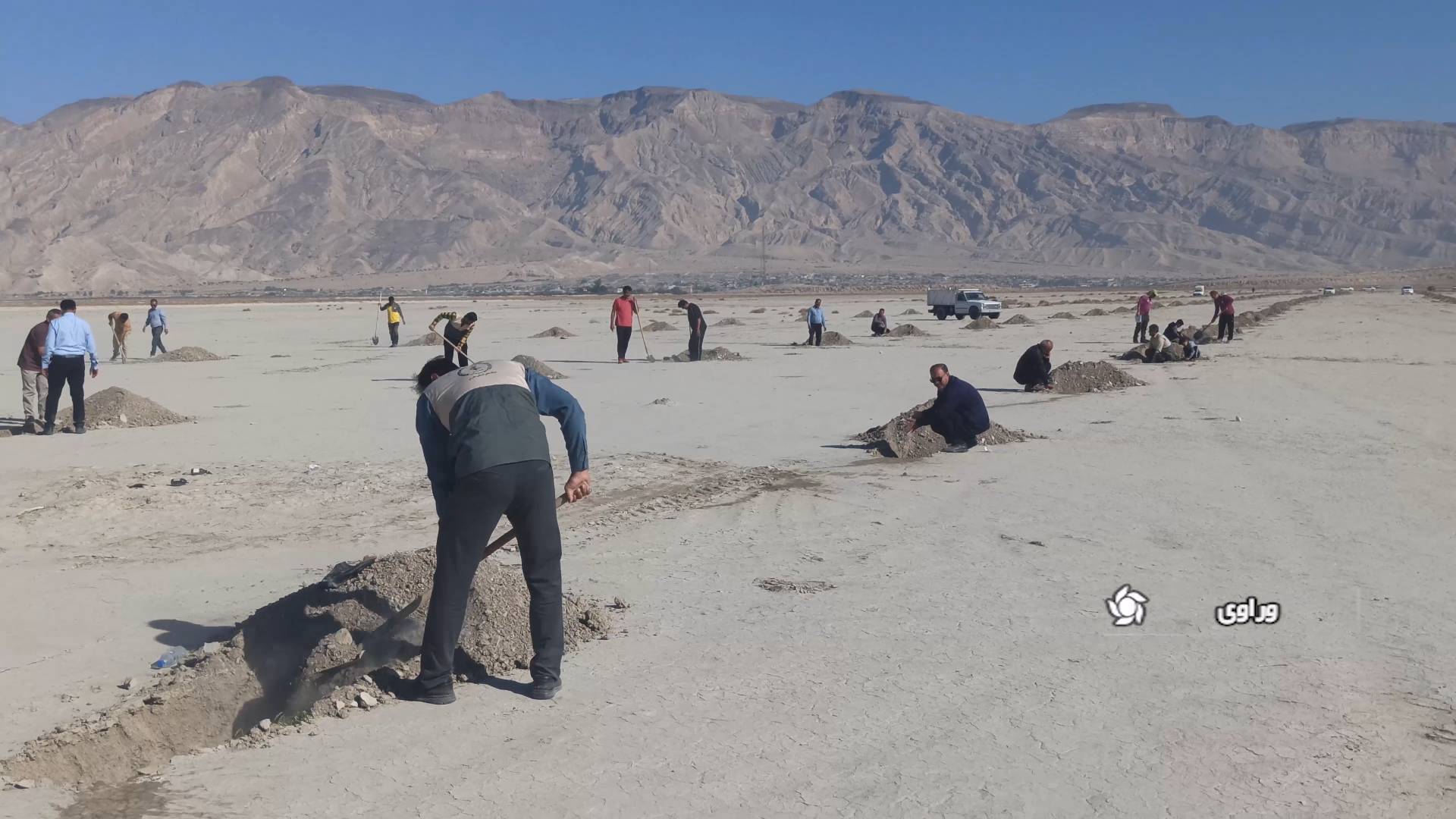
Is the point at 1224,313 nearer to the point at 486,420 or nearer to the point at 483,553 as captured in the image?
the point at 483,553

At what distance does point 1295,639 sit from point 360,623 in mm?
4885

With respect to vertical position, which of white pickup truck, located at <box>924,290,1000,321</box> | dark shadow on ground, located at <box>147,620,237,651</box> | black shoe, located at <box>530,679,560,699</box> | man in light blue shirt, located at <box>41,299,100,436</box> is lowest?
white pickup truck, located at <box>924,290,1000,321</box>

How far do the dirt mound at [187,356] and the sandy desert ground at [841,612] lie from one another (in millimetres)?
13439

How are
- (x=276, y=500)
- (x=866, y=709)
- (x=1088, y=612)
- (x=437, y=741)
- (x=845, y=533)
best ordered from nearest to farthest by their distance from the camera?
1. (x=437, y=741)
2. (x=866, y=709)
3. (x=1088, y=612)
4. (x=845, y=533)
5. (x=276, y=500)

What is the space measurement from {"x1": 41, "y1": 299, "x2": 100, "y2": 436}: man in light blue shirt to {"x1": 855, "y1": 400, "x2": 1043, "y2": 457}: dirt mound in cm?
889

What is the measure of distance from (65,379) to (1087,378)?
14.0 metres

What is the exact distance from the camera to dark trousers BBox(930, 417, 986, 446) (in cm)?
1375

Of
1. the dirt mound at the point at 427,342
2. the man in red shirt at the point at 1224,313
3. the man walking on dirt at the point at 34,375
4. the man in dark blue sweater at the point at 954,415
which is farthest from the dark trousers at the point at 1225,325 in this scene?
the man walking on dirt at the point at 34,375

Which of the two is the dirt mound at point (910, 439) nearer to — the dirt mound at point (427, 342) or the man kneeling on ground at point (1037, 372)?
the man kneeling on ground at point (1037, 372)

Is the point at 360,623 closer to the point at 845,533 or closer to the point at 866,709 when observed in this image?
the point at 866,709

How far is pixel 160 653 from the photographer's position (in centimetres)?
700

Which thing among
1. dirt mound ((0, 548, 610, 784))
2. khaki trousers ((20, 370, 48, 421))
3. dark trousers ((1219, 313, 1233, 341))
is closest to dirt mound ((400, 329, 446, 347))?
khaki trousers ((20, 370, 48, 421))

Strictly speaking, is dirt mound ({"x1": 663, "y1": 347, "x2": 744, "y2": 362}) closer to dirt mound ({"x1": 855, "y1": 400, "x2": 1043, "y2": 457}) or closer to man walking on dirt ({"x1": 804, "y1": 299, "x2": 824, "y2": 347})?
man walking on dirt ({"x1": 804, "y1": 299, "x2": 824, "y2": 347})

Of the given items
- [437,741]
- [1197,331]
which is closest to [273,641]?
[437,741]
